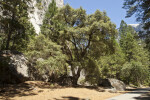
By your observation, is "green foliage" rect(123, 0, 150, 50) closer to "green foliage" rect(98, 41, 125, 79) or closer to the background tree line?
the background tree line

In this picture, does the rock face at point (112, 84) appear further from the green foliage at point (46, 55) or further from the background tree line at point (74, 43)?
the green foliage at point (46, 55)

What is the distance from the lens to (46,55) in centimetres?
1306

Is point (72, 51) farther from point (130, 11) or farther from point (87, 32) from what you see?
point (130, 11)

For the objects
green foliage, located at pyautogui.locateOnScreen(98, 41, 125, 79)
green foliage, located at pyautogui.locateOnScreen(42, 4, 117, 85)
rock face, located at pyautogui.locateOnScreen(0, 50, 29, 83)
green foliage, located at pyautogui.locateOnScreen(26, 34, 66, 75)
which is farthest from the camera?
green foliage, located at pyautogui.locateOnScreen(98, 41, 125, 79)

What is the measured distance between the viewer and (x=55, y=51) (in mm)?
12883

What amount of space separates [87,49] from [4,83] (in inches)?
412

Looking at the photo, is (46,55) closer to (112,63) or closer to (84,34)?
(84,34)

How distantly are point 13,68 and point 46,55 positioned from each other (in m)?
3.64

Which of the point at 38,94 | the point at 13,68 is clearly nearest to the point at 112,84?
the point at 38,94

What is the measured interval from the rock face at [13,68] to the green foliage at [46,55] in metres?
1.23

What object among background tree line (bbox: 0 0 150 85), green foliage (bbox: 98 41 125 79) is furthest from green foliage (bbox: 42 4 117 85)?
green foliage (bbox: 98 41 125 79)

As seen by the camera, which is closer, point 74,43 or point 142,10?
point 142,10

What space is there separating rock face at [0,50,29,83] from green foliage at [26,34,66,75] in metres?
1.23

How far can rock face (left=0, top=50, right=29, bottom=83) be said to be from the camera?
34.2ft
